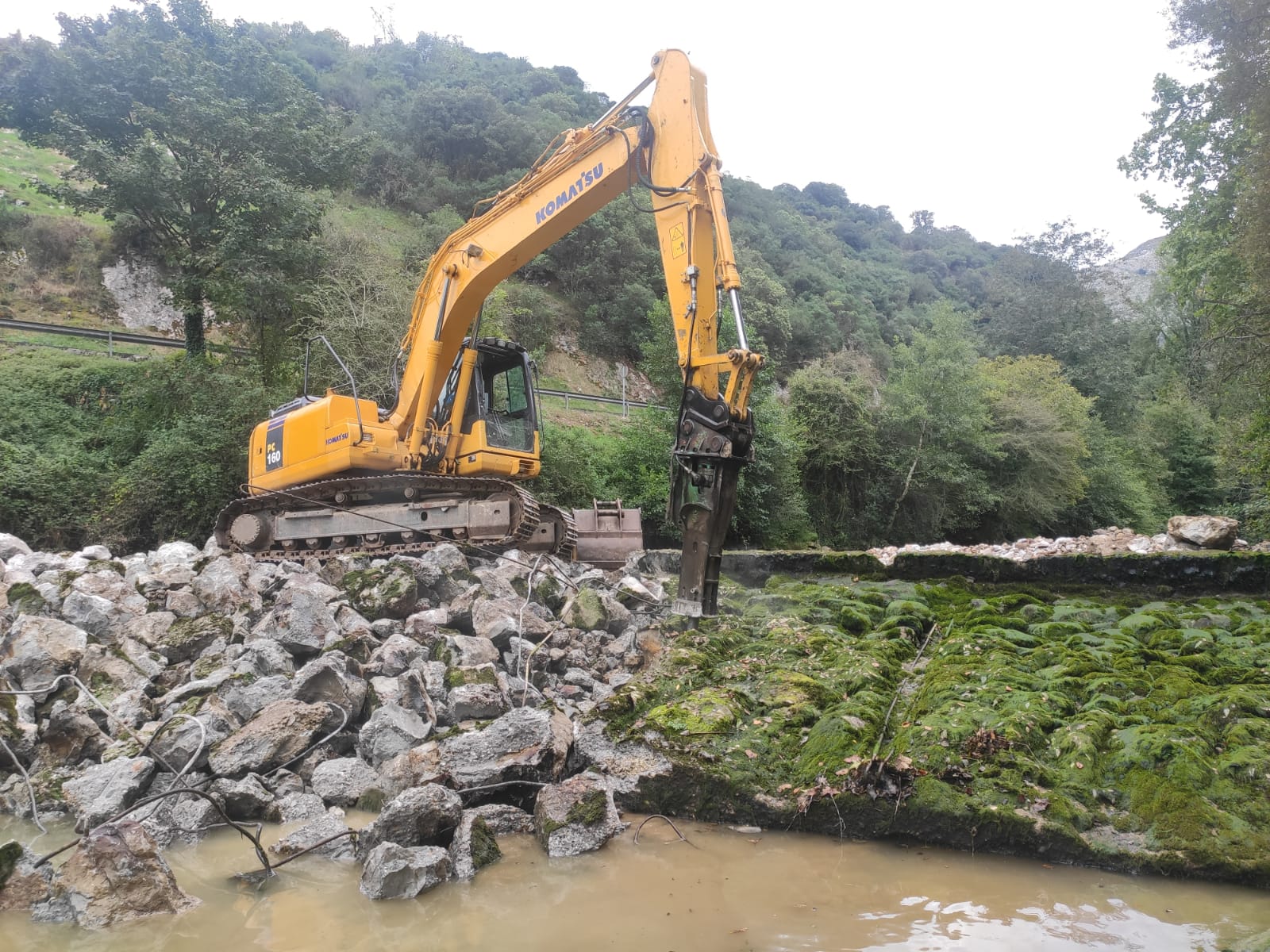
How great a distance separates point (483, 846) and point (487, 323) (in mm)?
16328

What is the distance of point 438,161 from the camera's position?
135 ft

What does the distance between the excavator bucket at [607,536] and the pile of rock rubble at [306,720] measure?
3.39 metres

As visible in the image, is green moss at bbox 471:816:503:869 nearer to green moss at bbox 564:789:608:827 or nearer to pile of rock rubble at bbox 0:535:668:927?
pile of rock rubble at bbox 0:535:668:927

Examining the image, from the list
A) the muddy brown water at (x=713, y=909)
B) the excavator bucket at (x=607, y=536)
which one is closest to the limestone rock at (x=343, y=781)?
the muddy brown water at (x=713, y=909)

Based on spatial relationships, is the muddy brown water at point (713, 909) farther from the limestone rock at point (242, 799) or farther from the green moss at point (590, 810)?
the limestone rock at point (242, 799)

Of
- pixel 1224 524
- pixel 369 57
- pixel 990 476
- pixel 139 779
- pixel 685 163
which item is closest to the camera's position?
pixel 139 779

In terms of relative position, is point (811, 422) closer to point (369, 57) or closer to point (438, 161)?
point (438, 161)

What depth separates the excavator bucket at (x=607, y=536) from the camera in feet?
35.0

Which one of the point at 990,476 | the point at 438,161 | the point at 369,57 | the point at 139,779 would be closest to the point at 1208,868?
the point at 139,779

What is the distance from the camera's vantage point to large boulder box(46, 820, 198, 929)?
284 centimetres

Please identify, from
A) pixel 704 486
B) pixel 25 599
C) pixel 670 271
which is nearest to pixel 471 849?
pixel 704 486

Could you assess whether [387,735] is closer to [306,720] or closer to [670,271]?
[306,720]

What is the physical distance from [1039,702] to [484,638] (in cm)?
354

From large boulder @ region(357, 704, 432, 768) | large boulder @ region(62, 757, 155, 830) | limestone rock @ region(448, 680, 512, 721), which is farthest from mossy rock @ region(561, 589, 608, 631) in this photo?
large boulder @ region(62, 757, 155, 830)
